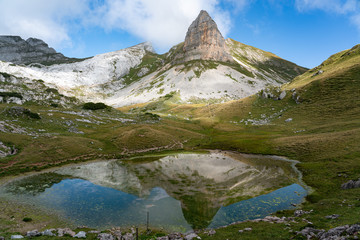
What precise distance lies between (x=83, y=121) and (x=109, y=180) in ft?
195

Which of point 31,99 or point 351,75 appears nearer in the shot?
point 351,75

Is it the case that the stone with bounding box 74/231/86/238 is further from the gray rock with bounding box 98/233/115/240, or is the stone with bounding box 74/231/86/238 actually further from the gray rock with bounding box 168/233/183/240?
the gray rock with bounding box 168/233/183/240

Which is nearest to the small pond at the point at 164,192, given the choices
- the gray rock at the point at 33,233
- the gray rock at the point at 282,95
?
the gray rock at the point at 33,233

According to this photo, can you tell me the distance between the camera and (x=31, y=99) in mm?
137500

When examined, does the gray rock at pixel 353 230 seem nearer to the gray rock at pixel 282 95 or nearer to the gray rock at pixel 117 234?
the gray rock at pixel 117 234

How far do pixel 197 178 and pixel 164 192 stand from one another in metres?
10.8

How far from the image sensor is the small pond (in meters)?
27.1

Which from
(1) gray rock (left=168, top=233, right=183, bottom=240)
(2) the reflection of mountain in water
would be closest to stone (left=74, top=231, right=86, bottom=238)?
(1) gray rock (left=168, top=233, right=183, bottom=240)

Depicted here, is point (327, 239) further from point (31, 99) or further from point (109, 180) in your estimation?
point (31, 99)

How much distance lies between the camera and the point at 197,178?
44250mm

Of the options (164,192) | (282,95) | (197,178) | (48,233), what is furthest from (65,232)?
(282,95)

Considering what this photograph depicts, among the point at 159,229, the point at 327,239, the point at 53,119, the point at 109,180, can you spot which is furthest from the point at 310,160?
the point at 53,119

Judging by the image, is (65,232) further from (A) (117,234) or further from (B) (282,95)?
(B) (282,95)

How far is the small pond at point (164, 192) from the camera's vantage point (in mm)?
27141
